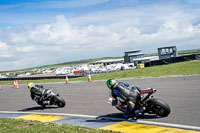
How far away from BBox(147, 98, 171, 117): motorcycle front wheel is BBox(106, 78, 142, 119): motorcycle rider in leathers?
1.60 ft

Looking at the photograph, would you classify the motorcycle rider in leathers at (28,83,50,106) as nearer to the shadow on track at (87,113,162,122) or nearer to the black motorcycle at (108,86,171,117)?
the shadow on track at (87,113,162,122)

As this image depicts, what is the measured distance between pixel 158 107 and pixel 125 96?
3.47 ft

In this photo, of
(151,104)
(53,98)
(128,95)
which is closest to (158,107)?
(151,104)

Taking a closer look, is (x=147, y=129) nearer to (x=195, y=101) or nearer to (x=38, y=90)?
(x=195, y=101)

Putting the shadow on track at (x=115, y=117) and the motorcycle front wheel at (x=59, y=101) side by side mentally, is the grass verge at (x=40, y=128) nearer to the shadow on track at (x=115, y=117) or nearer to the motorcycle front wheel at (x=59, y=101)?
the shadow on track at (x=115, y=117)

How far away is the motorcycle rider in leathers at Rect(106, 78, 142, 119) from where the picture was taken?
8.14 m

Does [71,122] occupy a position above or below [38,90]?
below

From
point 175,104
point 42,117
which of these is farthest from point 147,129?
point 42,117

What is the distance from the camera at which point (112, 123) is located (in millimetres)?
7809

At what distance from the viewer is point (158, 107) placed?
25.3 ft

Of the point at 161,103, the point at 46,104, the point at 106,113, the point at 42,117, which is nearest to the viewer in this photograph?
the point at 161,103

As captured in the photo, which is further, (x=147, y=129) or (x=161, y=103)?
(x=161, y=103)

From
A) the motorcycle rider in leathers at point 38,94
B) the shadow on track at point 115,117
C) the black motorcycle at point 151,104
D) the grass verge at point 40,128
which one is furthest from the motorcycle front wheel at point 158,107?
the motorcycle rider in leathers at point 38,94

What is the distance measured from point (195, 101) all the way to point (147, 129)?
A: 3.73 metres
